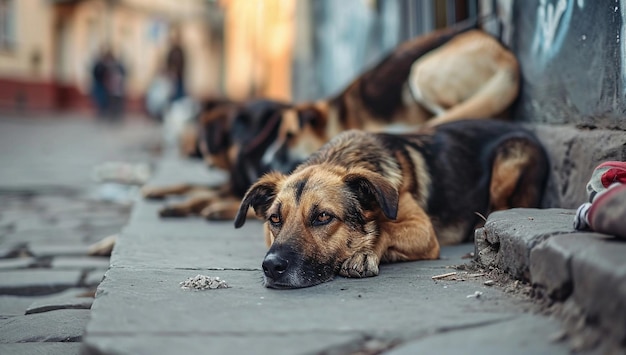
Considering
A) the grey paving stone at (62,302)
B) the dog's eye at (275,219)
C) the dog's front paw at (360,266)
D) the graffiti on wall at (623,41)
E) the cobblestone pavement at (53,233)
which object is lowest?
the cobblestone pavement at (53,233)

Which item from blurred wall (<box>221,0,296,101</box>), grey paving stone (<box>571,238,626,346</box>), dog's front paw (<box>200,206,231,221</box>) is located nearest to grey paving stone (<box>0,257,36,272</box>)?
dog's front paw (<box>200,206,231,221</box>)

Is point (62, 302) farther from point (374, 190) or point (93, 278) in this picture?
point (374, 190)

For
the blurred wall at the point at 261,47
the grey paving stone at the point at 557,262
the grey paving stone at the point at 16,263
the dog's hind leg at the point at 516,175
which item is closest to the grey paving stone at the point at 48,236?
the grey paving stone at the point at 16,263

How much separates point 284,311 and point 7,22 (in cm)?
2935

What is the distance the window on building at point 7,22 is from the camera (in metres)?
28.1

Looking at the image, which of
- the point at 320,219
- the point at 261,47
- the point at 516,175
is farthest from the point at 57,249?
the point at 261,47

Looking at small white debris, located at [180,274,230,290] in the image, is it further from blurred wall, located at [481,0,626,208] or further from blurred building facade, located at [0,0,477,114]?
blurred building facade, located at [0,0,477,114]

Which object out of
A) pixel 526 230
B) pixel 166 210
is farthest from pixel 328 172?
pixel 166 210

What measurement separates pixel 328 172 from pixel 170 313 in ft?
4.54

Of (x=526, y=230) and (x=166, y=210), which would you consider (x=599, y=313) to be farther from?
(x=166, y=210)

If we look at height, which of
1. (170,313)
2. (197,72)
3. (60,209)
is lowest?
(197,72)

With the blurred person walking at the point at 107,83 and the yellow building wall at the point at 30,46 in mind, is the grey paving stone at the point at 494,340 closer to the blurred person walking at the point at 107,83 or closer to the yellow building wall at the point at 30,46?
the blurred person walking at the point at 107,83

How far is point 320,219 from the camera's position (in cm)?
339

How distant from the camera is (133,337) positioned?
2.28 metres
